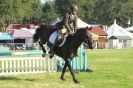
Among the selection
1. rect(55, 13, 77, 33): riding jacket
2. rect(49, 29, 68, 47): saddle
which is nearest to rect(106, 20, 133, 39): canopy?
rect(49, 29, 68, 47): saddle

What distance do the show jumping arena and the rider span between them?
10.8 ft

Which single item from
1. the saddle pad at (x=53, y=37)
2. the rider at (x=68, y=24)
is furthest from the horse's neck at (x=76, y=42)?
the saddle pad at (x=53, y=37)

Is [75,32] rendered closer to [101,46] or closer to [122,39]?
[101,46]

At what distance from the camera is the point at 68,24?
677 inches

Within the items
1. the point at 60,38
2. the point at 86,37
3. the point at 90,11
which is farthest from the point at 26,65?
Result: the point at 90,11

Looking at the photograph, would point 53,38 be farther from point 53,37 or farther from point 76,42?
point 76,42

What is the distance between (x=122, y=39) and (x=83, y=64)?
7293 cm

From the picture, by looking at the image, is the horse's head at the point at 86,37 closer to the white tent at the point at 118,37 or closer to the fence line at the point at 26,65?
the fence line at the point at 26,65

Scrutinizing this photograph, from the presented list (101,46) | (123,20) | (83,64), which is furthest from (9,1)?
(123,20)

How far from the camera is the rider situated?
17.1 metres

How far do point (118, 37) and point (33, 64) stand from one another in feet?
241

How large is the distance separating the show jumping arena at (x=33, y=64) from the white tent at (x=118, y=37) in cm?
6935

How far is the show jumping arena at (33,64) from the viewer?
20.6 m

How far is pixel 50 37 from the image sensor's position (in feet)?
60.8
